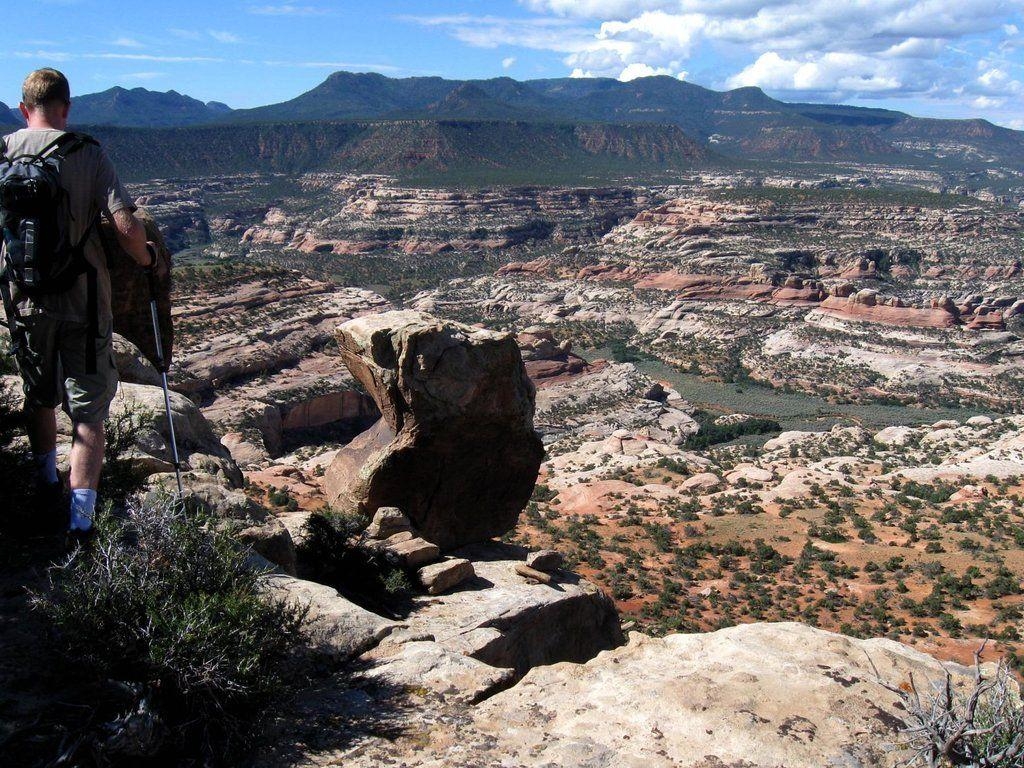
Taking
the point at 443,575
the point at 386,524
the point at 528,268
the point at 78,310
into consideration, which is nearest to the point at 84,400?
the point at 78,310

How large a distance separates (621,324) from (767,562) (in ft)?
175

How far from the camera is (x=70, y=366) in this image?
501 cm

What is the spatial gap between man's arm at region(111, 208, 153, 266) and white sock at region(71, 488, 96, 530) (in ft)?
4.89

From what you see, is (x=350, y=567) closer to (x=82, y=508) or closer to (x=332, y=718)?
(x=332, y=718)

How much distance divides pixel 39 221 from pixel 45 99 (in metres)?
0.77

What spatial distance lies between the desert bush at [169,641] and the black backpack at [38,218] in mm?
1491

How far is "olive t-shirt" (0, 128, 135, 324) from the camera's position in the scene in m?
4.73

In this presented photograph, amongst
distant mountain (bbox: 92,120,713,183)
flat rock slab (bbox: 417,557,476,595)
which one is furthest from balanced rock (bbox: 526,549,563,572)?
distant mountain (bbox: 92,120,713,183)

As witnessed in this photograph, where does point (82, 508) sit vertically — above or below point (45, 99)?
below

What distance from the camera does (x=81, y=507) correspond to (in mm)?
4895

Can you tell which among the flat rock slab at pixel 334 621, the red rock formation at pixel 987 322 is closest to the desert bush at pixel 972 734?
the flat rock slab at pixel 334 621

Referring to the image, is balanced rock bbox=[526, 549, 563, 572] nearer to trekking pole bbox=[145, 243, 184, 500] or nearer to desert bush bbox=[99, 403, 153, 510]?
desert bush bbox=[99, 403, 153, 510]

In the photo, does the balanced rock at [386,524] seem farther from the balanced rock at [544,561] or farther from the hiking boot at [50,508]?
the hiking boot at [50,508]

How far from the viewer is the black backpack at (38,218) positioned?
4.60 metres
